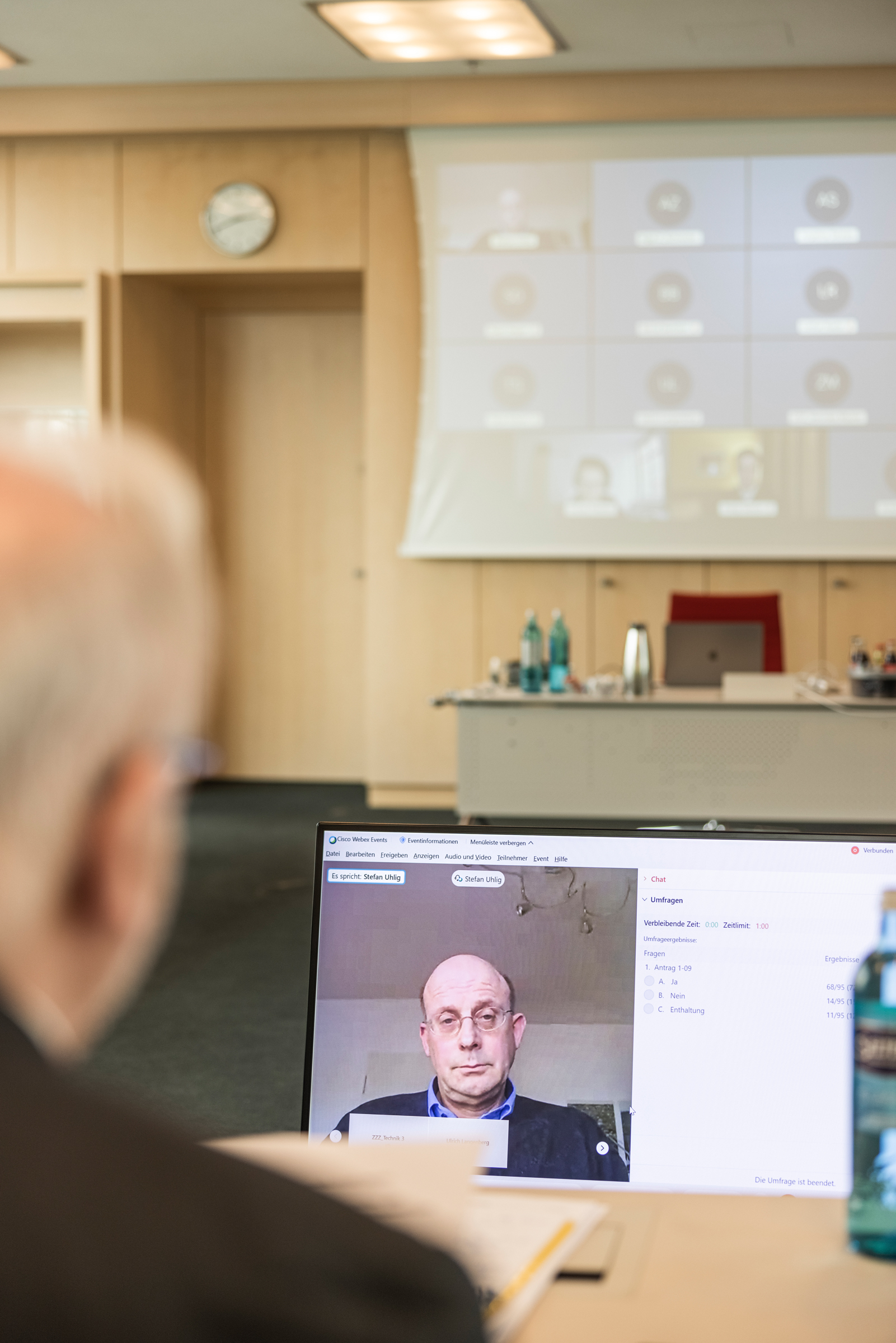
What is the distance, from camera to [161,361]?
7645 millimetres

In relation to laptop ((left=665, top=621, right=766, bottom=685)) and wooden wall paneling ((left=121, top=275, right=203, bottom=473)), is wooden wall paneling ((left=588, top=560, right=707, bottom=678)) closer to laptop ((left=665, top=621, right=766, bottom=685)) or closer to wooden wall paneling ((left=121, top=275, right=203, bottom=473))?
laptop ((left=665, top=621, right=766, bottom=685))

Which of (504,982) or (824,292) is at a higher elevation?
(824,292)

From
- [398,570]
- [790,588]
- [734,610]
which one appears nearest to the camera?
[734,610]

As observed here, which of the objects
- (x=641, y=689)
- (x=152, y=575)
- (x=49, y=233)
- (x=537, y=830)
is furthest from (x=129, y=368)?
(x=152, y=575)

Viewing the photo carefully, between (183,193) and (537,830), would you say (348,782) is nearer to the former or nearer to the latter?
(183,193)

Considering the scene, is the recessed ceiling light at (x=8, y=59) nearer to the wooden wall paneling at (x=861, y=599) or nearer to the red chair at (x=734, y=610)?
the red chair at (x=734, y=610)

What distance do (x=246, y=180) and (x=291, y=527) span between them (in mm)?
1910

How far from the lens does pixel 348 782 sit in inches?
318

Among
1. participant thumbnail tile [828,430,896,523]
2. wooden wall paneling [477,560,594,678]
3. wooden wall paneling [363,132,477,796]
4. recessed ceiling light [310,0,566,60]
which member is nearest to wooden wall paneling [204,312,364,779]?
wooden wall paneling [363,132,477,796]

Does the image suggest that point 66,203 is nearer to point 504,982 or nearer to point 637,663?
point 637,663

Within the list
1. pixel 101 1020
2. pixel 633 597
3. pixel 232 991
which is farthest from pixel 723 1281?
pixel 633 597

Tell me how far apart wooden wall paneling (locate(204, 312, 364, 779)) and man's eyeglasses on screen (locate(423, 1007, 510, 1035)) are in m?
6.73

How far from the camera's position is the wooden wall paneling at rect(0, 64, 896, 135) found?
666 cm

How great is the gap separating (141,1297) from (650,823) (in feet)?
16.8
